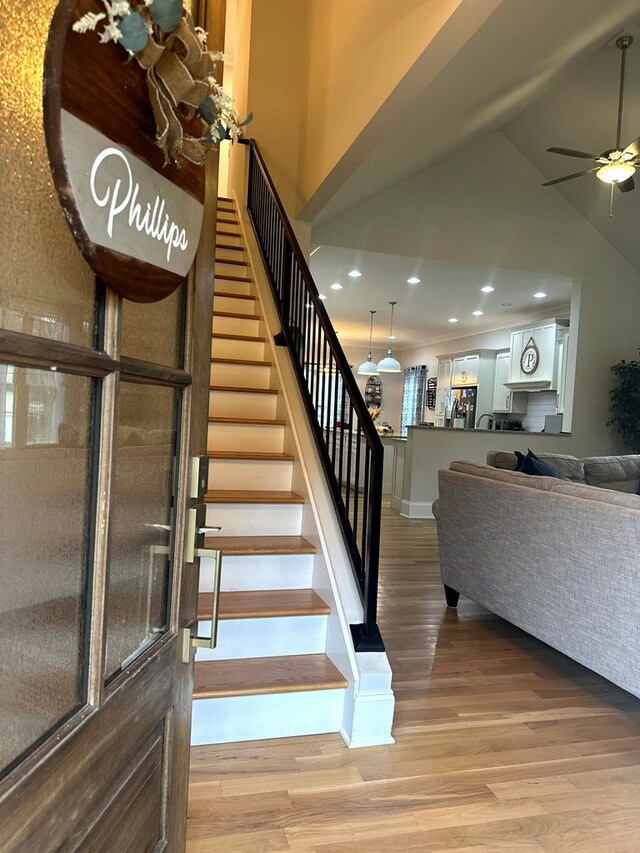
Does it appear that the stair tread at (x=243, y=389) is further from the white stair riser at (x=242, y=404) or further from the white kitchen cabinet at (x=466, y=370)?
the white kitchen cabinet at (x=466, y=370)

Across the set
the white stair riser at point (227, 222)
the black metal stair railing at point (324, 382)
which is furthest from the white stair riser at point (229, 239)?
the black metal stair railing at point (324, 382)

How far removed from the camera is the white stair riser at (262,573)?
8.05ft

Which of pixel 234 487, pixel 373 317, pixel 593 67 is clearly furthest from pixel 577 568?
pixel 373 317

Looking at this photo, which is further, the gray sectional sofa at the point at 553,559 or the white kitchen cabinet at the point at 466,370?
the white kitchen cabinet at the point at 466,370

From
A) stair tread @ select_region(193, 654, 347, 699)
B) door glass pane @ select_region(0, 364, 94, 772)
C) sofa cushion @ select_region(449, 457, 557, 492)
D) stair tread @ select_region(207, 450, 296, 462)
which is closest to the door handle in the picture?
door glass pane @ select_region(0, 364, 94, 772)

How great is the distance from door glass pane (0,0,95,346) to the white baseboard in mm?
6239

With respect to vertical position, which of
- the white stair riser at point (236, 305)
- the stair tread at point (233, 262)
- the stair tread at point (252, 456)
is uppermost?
the stair tread at point (233, 262)

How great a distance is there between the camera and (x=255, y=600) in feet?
7.78

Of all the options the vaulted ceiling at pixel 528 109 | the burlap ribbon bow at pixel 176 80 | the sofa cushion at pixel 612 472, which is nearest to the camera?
the burlap ribbon bow at pixel 176 80

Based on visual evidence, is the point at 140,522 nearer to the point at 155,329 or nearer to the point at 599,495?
the point at 155,329

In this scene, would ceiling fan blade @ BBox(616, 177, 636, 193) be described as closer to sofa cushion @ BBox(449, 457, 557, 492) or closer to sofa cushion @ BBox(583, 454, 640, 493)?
sofa cushion @ BBox(583, 454, 640, 493)

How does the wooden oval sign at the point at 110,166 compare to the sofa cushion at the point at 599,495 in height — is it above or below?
above

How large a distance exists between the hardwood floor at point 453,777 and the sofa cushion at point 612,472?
256cm

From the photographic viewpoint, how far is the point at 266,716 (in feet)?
6.84
